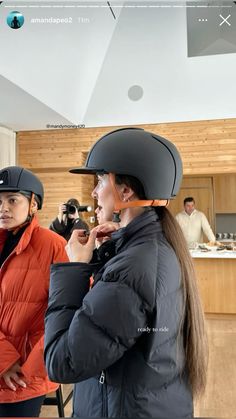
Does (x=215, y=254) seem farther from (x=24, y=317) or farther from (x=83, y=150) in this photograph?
(x=24, y=317)

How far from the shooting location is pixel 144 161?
79 cm

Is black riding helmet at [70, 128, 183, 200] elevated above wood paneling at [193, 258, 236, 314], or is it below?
above

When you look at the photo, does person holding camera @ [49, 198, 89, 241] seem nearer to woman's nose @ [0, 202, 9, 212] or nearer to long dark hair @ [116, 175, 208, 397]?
woman's nose @ [0, 202, 9, 212]

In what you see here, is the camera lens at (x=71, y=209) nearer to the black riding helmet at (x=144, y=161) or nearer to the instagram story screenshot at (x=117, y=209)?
the instagram story screenshot at (x=117, y=209)

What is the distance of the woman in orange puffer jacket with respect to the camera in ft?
3.71

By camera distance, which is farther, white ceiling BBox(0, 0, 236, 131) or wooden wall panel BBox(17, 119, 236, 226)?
wooden wall panel BBox(17, 119, 236, 226)

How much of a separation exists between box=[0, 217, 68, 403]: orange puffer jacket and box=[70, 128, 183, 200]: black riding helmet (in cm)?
55

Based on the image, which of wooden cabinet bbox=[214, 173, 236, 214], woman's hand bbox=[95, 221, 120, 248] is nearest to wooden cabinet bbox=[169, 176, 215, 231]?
wooden cabinet bbox=[214, 173, 236, 214]

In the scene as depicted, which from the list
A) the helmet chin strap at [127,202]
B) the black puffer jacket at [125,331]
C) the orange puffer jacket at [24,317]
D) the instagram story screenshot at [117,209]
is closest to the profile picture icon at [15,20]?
the instagram story screenshot at [117,209]

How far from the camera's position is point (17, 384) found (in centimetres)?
114

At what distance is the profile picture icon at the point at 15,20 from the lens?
2.96 m

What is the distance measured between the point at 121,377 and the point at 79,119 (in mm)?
5336

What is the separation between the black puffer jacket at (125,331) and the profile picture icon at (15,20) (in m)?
2.97

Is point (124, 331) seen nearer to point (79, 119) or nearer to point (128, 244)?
point (128, 244)
